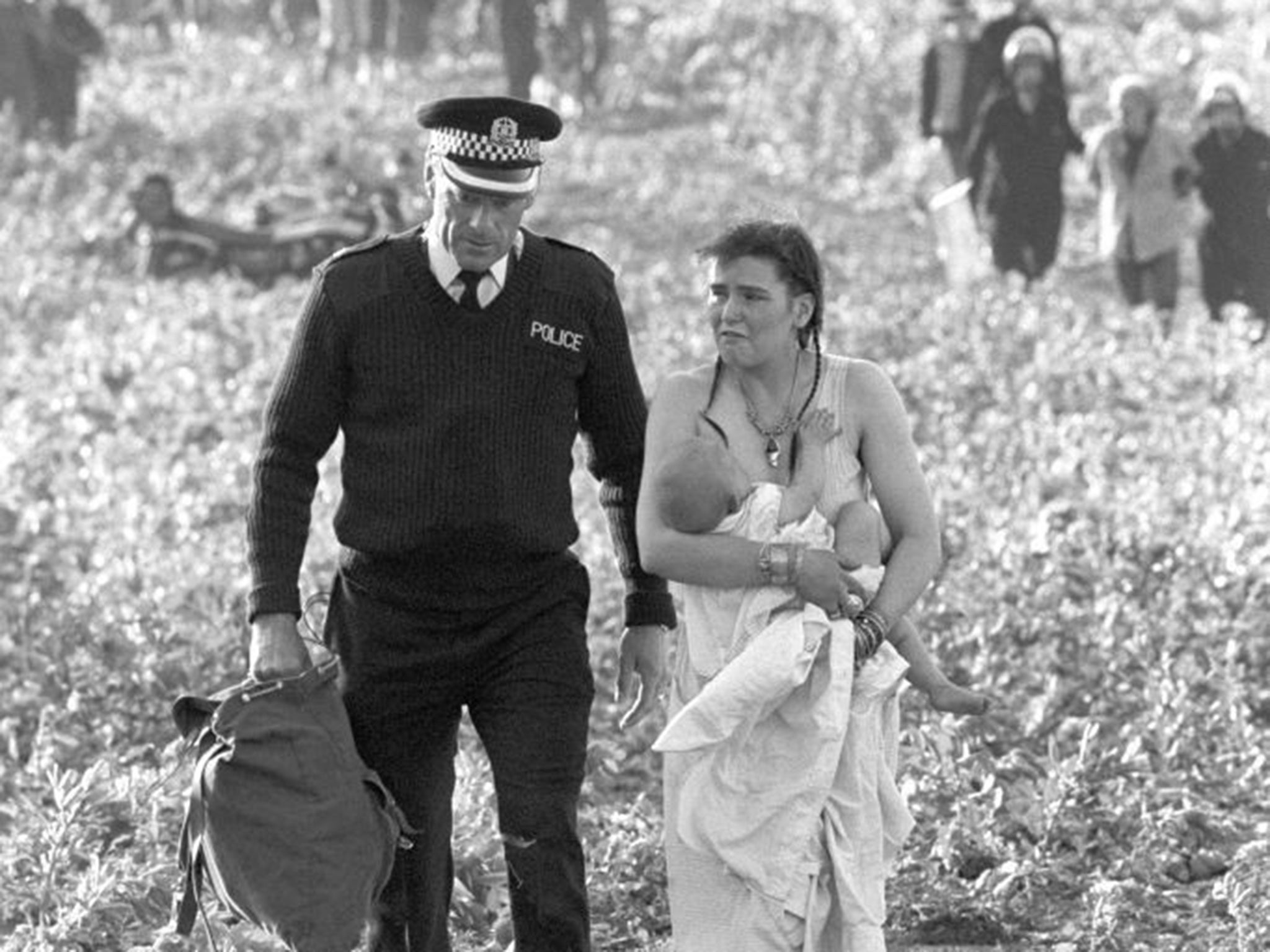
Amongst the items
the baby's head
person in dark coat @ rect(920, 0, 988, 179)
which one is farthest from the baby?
person in dark coat @ rect(920, 0, 988, 179)

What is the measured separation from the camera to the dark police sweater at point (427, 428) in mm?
5652

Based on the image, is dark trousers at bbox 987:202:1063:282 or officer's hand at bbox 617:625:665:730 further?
dark trousers at bbox 987:202:1063:282

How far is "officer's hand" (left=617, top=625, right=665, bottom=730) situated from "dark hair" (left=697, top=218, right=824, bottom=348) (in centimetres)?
71

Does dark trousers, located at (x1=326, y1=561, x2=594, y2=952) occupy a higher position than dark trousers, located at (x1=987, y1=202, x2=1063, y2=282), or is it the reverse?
dark trousers, located at (x1=987, y1=202, x2=1063, y2=282)

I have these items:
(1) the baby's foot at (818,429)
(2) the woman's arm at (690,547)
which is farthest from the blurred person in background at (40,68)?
(1) the baby's foot at (818,429)

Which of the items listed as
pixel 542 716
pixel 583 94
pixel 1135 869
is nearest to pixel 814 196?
pixel 583 94

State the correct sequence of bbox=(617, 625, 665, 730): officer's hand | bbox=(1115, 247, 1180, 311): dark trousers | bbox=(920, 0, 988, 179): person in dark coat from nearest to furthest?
bbox=(617, 625, 665, 730): officer's hand, bbox=(1115, 247, 1180, 311): dark trousers, bbox=(920, 0, 988, 179): person in dark coat

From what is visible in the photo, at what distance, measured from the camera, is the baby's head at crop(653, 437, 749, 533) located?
5.44 metres

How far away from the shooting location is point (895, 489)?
18.2 ft

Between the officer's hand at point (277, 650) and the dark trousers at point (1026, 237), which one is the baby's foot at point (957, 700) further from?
the dark trousers at point (1026, 237)

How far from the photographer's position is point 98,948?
262 inches

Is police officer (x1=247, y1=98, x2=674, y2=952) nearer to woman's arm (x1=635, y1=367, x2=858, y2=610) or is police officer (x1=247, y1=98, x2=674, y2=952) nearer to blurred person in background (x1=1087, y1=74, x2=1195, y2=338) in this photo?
woman's arm (x1=635, y1=367, x2=858, y2=610)

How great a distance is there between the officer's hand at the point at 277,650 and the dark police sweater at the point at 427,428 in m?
0.03

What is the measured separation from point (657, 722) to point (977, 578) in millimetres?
1914
